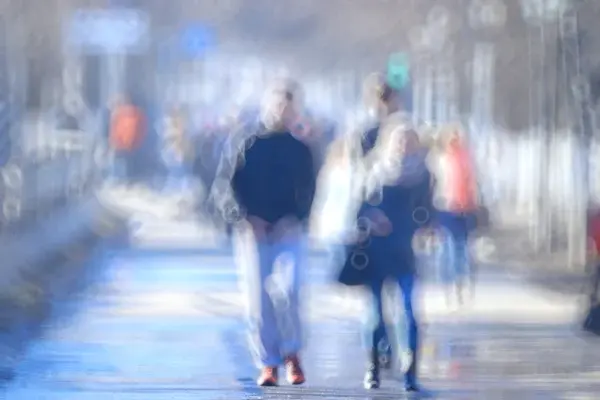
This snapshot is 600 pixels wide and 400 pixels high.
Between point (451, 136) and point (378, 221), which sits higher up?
point (451, 136)

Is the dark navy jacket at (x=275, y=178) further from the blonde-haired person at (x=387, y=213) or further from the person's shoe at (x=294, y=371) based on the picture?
the person's shoe at (x=294, y=371)

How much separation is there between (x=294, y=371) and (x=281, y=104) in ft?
1.87

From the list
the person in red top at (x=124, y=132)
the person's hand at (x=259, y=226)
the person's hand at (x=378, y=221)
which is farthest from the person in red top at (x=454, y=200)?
the person in red top at (x=124, y=132)

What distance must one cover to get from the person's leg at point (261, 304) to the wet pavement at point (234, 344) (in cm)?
3

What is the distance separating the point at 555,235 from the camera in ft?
10.8

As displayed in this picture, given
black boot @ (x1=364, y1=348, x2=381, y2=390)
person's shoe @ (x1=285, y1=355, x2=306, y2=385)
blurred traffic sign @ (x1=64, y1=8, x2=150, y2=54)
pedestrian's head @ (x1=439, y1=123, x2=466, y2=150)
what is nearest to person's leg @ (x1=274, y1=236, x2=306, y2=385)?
person's shoe @ (x1=285, y1=355, x2=306, y2=385)

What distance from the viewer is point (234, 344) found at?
10.7ft

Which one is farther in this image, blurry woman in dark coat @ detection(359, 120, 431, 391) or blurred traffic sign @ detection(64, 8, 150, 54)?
blurred traffic sign @ detection(64, 8, 150, 54)

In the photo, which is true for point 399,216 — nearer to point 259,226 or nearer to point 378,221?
point 378,221

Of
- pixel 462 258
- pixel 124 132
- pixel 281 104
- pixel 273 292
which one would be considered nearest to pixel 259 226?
pixel 273 292

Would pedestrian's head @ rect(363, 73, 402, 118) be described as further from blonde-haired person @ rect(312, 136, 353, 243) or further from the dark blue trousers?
the dark blue trousers

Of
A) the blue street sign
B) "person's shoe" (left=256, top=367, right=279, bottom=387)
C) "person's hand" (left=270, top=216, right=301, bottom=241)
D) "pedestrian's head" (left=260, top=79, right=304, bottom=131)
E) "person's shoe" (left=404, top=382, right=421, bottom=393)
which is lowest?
"person's shoe" (left=404, top=382, right=421, bottom=393)

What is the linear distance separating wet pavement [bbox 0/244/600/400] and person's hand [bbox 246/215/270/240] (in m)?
0.12

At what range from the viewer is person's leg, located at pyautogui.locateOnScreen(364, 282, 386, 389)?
3186mm
